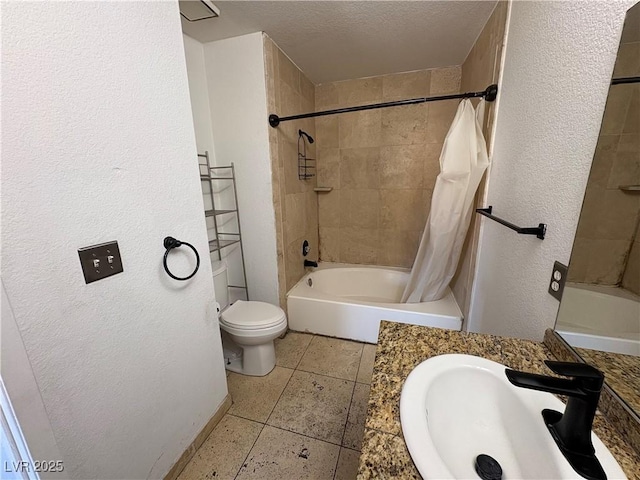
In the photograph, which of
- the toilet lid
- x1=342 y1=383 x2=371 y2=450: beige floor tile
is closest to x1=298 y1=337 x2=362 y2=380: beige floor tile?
x1=342 y1=383 x2=371 y2=450: beige floor tile

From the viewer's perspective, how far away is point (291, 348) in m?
2.03

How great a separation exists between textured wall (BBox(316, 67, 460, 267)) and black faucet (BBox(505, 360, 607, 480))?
2078mm

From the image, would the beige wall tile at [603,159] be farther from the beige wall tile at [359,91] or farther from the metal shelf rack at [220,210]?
the beige wall tile at [359,91]

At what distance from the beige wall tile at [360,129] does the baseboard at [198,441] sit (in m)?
2.29

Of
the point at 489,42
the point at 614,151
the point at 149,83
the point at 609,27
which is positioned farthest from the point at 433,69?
the point at 149,83

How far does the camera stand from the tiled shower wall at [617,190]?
0.60 m

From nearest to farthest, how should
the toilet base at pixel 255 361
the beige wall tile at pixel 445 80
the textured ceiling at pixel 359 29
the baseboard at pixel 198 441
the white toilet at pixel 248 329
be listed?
the baseboard at pixel 198 441 < the textured ceiling at pixel 359 29 < the white toilet at pixel 248 329 < the toilet base at pixel 255 361 < the beige wall tile at pixel 445 80

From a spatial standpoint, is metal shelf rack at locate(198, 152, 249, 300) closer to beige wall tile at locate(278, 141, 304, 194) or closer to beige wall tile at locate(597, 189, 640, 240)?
beige wall tile at locate(278, 141, 304, 194)

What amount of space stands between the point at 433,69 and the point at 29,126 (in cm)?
259

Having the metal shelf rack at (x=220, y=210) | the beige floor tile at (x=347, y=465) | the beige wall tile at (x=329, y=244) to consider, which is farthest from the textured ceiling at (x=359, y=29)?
the beige floor tile at (x=347, y=465)

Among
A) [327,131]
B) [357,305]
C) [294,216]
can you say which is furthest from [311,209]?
[357,305]

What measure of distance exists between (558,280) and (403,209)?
5.72ft

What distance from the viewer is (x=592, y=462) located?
0.49 m

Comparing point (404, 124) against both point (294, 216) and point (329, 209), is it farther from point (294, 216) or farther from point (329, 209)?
point (294, 216)
